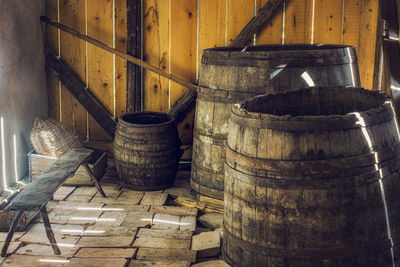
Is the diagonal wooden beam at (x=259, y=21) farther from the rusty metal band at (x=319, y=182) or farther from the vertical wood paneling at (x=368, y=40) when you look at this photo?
the rusty metal band at (x=319, y=182)

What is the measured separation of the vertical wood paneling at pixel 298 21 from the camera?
5.82m

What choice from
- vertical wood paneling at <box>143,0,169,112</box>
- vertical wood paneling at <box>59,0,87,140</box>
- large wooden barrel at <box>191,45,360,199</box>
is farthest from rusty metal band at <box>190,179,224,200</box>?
vertical wood paneling at <box>59,0,87,140</box>

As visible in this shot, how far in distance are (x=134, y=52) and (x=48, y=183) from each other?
2.30m

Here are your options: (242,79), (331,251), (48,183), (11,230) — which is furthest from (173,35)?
(331,251)

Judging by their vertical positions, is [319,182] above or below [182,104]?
below

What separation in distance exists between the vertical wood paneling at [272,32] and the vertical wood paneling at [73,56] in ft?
6.79

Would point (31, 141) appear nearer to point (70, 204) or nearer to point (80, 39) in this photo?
point (70, 204)

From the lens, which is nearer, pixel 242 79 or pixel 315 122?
pixel 315 122

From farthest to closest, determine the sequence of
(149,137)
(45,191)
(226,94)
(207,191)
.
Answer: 1. (149,137)
2. (207,191)
3. (226,94)
4. (45,191)

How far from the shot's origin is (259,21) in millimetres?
5785

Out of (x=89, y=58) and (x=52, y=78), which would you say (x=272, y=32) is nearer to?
(x=89, y=58)

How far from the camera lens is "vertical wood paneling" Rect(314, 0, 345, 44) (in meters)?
5.82

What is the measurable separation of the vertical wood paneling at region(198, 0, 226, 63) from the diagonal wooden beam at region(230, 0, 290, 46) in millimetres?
215

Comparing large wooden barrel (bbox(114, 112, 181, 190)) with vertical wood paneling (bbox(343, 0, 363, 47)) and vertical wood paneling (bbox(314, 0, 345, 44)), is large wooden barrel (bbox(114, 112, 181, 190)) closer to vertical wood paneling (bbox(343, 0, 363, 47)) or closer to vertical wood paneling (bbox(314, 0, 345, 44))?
vertical wood paneling (bbox(314, 0, 345, 44))
